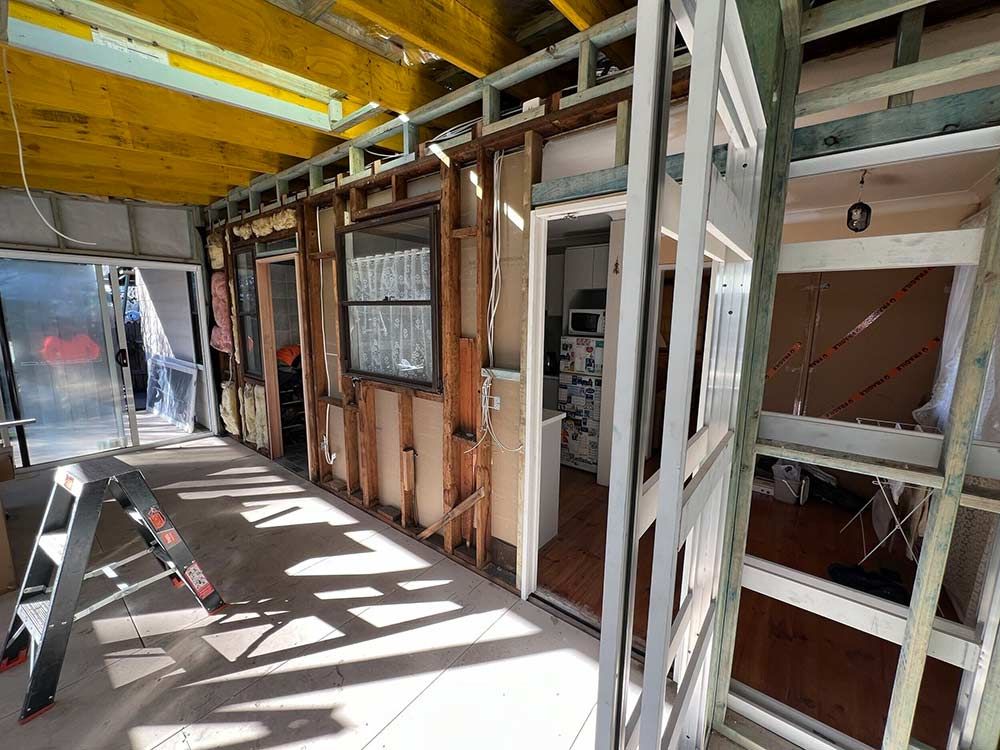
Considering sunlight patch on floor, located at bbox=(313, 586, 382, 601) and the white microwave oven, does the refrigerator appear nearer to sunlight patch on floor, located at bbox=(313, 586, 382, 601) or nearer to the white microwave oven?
the white microwave oven

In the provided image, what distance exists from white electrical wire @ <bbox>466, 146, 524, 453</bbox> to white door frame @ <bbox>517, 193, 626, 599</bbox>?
0.47 feet

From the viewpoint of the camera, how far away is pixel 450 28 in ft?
5.65

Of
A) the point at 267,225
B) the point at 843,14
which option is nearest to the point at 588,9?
the point at 843,14

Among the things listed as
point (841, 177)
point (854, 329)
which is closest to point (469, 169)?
point (841, 177)

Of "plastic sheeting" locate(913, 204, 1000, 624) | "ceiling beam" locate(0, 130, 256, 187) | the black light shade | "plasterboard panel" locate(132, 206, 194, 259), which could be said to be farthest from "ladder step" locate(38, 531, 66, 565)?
the black light shade

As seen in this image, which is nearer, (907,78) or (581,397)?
(907,78)

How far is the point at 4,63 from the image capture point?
1.95 metres

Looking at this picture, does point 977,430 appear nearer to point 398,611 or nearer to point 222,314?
point 398,611

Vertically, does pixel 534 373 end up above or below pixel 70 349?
above

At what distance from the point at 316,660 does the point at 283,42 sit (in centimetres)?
290

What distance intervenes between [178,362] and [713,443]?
694 centimetres

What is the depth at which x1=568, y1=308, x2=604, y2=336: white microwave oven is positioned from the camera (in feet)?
13.5

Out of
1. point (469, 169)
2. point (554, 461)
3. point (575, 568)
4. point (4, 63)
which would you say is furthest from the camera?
point (554, 461)

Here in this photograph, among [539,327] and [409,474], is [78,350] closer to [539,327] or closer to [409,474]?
[409,474]
